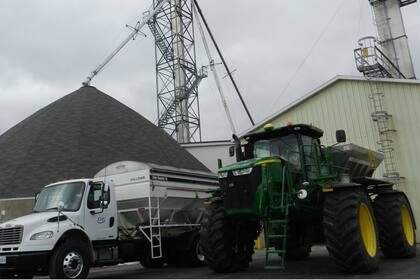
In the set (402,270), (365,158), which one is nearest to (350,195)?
(402,270)

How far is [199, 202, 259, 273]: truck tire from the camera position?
9.56 metres

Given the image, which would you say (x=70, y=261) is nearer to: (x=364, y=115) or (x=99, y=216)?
(x=99, y=216)

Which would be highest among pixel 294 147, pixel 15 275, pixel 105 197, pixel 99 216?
pixel 294 147

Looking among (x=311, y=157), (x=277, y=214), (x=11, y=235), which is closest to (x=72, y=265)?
(x=11, y=235)

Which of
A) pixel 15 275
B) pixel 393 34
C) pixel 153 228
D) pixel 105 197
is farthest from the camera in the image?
pixel 393 34

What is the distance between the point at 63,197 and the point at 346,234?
6.79 m

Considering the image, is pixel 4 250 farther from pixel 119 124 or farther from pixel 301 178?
pixel 119 124

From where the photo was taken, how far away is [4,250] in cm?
960

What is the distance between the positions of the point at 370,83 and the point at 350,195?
9.94 m

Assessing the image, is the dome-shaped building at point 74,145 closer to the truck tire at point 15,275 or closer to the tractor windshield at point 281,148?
the truck tire at point 15,275

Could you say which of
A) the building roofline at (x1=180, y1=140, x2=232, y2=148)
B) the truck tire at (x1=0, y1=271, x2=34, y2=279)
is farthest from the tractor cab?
the building roofline at (x1=180, y1=140, x2=232, y2=148)

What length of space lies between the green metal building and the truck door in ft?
32.4

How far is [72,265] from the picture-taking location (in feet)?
32.1

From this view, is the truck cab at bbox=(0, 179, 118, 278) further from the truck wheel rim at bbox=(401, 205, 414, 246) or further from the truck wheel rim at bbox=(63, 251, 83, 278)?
the truck wheel rim at bbox=(401, 205, 414, 246)
